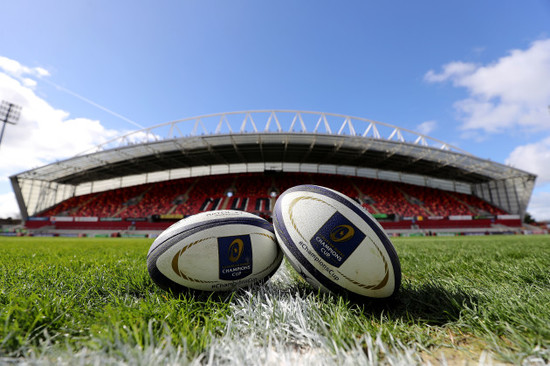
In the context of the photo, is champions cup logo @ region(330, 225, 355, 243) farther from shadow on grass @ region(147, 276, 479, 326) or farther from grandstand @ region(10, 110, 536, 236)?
grandstand @ region(10, 110, 536, 236)

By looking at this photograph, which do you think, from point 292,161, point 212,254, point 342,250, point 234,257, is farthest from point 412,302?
point 292,161

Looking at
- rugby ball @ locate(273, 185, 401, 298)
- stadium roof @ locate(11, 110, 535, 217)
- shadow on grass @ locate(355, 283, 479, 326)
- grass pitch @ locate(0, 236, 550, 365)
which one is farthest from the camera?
stadium roof @ locate(11, 110, 535, 217)

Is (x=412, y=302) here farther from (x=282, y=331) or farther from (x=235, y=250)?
(x=235, y=250)

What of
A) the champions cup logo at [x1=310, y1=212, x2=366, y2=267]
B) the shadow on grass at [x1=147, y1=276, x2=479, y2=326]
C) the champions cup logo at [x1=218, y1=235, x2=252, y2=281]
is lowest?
the shadow on grass at [x1=147, y1=276, x2=479, y2=326]

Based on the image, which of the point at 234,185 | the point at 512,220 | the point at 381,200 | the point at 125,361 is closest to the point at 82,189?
the point at 234,185

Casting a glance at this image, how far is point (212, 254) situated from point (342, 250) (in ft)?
3.30

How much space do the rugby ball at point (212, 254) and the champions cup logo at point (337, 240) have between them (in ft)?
1.87

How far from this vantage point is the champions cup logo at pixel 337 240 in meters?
1.72

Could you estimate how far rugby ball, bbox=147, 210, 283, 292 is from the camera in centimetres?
192

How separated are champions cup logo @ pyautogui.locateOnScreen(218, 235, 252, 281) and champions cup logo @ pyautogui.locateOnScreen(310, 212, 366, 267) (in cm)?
59

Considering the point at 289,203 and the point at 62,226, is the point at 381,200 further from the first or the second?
the point at 62,226

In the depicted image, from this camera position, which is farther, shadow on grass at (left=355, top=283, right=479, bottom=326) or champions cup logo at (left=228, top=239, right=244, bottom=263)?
champions cup logo at (left=228, top=239, right=244, bottom=263)

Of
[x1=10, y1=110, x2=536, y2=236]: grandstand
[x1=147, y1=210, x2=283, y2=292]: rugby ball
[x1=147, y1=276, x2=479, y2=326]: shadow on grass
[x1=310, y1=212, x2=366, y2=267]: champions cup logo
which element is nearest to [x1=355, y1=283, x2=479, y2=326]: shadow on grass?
[x1=147, y1=276, x2=479, y2=326]: shadow on grass

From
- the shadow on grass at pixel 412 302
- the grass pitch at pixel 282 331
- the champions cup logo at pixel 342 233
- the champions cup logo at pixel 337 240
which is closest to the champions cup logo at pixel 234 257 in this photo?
the shadow on grass at pixel 412 302
